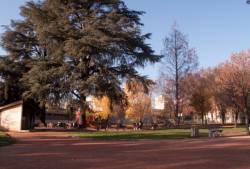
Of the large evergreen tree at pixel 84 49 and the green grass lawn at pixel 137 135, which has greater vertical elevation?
the large evergreen tree at pixel 84 49

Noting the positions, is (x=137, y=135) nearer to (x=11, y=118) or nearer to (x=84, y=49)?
(x=84, y=49)

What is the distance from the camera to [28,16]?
5147 centimetres

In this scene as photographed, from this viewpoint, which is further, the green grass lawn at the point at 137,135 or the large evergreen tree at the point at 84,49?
the large evergreen tree at the point at 84,49

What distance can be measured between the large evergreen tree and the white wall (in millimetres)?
2445

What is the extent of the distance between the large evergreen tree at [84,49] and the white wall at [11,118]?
8.02 ft

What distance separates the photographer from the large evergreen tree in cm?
4384

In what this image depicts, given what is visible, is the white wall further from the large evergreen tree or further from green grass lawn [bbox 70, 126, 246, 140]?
green grass lawn [bbox 70, 126, 246, 140]

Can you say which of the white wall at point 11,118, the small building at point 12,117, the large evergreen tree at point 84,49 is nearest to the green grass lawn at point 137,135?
the large evergreen tree at point 84,49

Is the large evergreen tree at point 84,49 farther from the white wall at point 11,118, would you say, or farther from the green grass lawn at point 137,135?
the green grass lawn at point 137,135

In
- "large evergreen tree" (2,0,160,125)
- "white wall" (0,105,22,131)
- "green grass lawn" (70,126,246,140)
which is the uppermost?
"large evergreen tree" (2,0,160,125)

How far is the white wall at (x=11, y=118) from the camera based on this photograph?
48.2m

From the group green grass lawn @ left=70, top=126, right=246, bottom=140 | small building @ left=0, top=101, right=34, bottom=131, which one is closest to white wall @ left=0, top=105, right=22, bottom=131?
small building @ left=0, top=101, right=34, bottom=131

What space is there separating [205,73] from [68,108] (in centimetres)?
3083

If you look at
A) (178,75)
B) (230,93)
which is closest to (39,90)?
(178,75)
